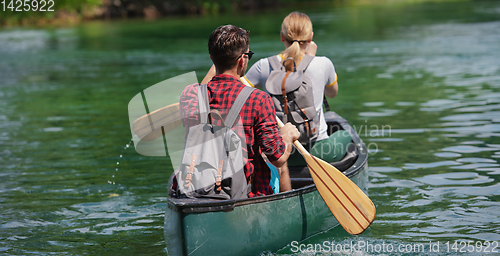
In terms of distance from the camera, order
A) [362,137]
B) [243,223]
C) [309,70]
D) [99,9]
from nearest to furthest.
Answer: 1. [243,223]
2. [309,70]
3. [362,137]
4. [99,9]

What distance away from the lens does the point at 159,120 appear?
14.7ft

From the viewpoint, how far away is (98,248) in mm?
4758

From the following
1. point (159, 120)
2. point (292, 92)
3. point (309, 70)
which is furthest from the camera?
point (309, 70)

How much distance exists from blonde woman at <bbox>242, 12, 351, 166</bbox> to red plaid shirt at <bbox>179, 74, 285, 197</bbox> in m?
1.20

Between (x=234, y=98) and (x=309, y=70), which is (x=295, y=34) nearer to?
(x=309, y=70)

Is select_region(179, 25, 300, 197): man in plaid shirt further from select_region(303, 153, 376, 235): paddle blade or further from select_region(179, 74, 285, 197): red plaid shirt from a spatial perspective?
select_region(303, 153, 376, 235): paddle blade

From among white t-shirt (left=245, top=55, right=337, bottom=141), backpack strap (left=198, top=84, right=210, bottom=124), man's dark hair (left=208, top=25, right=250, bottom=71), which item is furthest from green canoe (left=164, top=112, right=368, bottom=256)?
man's dark hair (left=208, top=25, right=250, bottom=71)

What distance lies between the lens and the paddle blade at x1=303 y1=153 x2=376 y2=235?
14.7 feet

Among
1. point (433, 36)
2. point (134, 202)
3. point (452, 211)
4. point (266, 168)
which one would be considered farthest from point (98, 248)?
point (433, 36)

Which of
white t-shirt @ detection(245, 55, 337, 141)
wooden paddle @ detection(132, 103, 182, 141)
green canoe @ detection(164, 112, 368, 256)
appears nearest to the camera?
green canoe @ detection(164, 112, 368, 256)

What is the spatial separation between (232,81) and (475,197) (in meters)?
3.10

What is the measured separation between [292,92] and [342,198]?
103 centimetres

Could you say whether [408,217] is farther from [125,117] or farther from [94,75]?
[94,75]

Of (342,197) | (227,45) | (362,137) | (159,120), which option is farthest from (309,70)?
(362,137)
